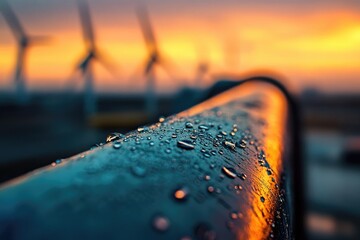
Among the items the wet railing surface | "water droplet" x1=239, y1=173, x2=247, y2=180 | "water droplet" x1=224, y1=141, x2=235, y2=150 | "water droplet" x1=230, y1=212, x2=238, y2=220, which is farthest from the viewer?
"water droplet" x1=224, y1=141, x2=235, y2=150

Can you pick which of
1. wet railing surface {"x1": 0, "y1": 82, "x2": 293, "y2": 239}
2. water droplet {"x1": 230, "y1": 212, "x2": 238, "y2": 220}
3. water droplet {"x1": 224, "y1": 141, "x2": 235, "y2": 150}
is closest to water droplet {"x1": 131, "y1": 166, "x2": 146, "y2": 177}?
wet railing surface {"x1": 0, "y1": 82, "x2": 293, "y2": 239}

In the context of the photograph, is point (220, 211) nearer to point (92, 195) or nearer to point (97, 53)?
point (92, 195)

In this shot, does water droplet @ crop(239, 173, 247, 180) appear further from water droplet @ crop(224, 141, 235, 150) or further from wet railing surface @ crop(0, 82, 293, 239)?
water droplet @ crop(224, 141, 235, 150)

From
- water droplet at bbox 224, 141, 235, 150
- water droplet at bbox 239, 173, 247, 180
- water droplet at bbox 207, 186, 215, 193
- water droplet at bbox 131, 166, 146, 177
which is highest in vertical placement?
water droplet at bbox 131, 166, 146, 177

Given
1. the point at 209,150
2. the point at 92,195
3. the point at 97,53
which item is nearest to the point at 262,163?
the point at 209,150

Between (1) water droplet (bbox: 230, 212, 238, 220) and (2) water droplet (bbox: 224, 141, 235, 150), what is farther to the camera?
(2) water droplet (bbox: 224, 141, 235, 150)

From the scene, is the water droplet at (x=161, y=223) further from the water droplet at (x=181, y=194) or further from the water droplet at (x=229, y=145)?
the water droplet at (x=229, y=145)

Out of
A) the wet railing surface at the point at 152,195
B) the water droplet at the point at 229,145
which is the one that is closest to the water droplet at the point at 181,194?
the wet railing surface at the point at 152,195

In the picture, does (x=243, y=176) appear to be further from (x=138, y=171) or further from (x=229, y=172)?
(x=138, y=171)
